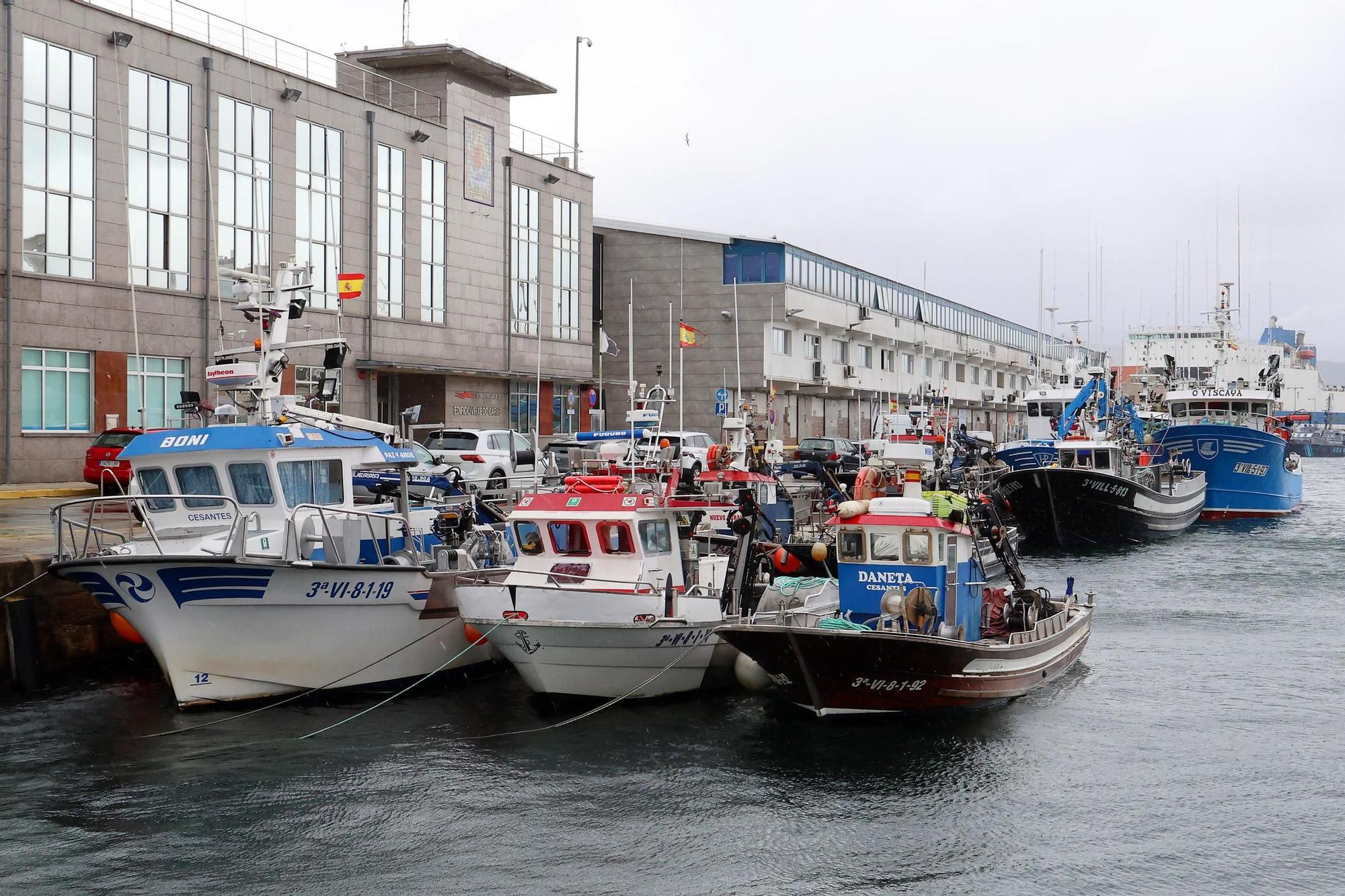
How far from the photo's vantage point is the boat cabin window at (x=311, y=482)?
17.5 meters

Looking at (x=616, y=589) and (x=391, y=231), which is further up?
(x=391, y=231)

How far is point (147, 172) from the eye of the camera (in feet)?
105

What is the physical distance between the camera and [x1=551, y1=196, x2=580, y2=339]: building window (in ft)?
157

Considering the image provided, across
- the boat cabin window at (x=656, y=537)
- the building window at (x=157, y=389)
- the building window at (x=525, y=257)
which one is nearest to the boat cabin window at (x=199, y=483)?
the boat cabin window at (x=656, y=537)

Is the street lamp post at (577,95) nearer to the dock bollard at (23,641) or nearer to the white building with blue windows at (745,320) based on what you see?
the white building with blue windows at (745,320)

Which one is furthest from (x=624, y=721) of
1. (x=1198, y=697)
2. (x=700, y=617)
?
(x=1198, y=697)

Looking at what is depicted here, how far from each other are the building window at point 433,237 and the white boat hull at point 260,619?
2495 centimetres

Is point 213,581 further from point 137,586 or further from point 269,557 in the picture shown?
point 137,586

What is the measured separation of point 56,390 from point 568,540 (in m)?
18.7

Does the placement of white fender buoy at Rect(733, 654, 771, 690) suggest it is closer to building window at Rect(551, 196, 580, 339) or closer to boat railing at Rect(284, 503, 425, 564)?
boat railing at Rect(284, 503, 425, 564)

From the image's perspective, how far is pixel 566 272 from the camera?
48562 millimetres

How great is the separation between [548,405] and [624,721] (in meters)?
32.0

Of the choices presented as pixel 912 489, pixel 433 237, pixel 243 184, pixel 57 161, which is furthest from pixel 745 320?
pixel 912 489

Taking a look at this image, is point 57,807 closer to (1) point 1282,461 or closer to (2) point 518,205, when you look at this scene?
(2) point 518,205
